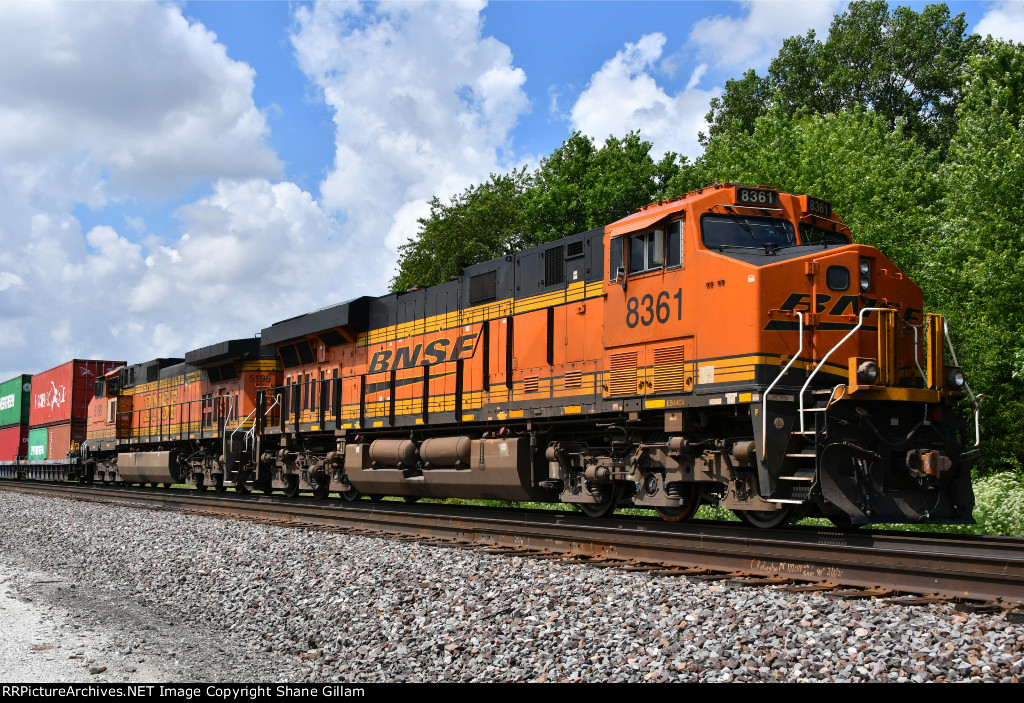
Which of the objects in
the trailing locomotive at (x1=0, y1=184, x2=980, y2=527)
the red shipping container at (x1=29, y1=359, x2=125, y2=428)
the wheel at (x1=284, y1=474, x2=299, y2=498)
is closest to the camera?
the trailing locomotive at (x1=0, y1=184, x2=980, y2=527)

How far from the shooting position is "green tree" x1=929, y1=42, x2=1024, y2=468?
58.4 ft

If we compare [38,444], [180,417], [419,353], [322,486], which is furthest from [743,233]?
[38,444]

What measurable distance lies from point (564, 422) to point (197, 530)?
216 inches

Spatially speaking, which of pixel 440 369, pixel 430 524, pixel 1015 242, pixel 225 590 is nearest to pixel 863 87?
pixel 1015 242

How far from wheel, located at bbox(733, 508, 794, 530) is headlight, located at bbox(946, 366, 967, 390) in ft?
7.34

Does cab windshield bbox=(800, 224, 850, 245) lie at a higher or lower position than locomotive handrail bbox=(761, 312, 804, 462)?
higher

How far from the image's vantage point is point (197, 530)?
41.1 feet

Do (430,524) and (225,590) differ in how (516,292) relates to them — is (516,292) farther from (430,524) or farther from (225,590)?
(225,590)

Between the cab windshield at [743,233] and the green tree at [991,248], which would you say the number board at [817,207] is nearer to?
the cab windshield at [743,233]

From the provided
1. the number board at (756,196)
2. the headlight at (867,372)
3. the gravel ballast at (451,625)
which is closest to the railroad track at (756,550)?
the gravel ballast at (451,625)

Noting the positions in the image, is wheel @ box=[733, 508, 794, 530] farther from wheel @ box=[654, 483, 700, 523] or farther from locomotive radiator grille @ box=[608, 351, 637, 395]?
locomotive radiator grille @ box=[608, 351, 637, 395]

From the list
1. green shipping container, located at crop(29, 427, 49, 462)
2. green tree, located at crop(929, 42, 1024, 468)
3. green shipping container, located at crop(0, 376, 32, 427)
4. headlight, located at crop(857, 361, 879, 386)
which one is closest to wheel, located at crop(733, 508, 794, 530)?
headlight, located at crop(857, 361, 879, 386)

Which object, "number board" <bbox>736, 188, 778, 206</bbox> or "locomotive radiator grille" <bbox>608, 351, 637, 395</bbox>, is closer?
"number board" <bbox>736, 188, 778, 206</bbox>

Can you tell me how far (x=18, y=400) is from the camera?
118ft
